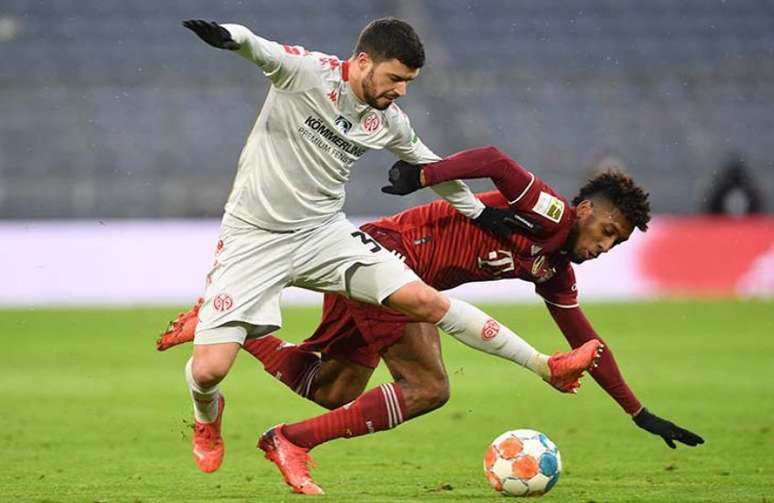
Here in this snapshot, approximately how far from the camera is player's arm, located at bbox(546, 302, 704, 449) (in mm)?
7082

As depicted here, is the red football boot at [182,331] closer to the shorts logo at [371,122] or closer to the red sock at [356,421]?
the red sock at [356,421]

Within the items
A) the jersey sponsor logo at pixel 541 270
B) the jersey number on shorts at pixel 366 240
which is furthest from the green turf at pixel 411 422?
the jersey number on shorts at pixel 366 240

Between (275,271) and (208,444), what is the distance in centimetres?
96

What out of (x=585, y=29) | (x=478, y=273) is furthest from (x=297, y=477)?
(x=585, y=29)

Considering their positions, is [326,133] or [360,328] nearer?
[326,133]

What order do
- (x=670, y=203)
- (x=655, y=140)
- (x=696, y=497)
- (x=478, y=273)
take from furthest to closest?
1. (x=655, y=140)
2. (x=670, y=203)
3. (x=478, y=273)
4. (x=696, y=497)

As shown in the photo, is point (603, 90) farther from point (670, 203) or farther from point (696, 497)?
point (696, 497)

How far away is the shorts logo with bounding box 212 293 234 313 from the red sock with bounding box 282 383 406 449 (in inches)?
28.1

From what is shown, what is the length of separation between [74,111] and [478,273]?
615 inches

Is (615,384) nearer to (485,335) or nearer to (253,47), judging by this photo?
(485,335)

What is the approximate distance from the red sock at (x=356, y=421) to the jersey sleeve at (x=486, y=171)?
109 centimetres

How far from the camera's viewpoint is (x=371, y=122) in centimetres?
673

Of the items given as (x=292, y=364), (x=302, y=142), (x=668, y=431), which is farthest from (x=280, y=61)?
(x=668, y=431)

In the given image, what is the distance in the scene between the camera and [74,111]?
71.6ft
